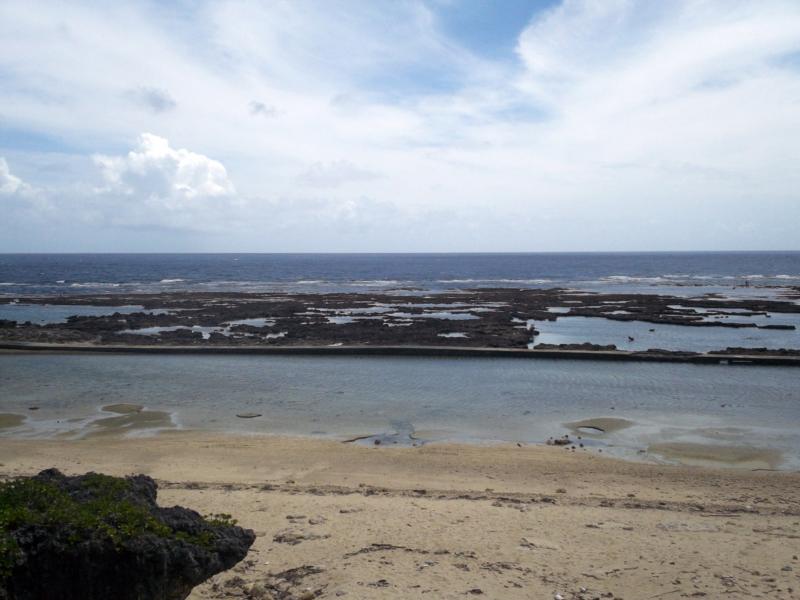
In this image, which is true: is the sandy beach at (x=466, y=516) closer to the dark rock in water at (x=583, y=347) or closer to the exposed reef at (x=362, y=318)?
Answer: the dark rock in water at (x=583, y=347)

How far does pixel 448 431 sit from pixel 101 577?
9953 mm

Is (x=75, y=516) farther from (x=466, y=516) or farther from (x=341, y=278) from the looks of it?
(x=341, y=278)

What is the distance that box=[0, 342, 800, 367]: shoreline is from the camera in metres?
23.6

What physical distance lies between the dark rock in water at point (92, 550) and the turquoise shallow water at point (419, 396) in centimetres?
840

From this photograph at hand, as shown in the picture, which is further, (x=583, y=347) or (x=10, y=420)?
(x=583, y=347)

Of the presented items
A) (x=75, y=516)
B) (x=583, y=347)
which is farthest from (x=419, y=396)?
(x=75, y=516)

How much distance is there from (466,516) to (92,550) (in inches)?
197

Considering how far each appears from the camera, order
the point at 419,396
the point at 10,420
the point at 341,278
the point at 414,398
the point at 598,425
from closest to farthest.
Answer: the point at 598,425, the point at 10,420, the point at 414,398, the point at 419,396, the point at 341,278

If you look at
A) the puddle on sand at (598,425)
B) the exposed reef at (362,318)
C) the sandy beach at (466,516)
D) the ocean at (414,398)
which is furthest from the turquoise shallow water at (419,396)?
the exposed reef at (362,318)

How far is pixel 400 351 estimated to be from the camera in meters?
25.7

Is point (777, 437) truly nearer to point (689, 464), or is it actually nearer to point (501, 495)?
point (689, 464)

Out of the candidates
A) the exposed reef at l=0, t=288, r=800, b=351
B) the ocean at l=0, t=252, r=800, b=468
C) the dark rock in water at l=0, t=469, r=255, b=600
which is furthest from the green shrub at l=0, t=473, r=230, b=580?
the exposed reef at l=0, t=288, r=800, b=351

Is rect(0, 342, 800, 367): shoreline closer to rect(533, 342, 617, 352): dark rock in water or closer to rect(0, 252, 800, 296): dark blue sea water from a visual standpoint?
rect(533, 342, 617, 352): dark rock in water

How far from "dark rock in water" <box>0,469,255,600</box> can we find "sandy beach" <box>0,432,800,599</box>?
1113 millimetres
